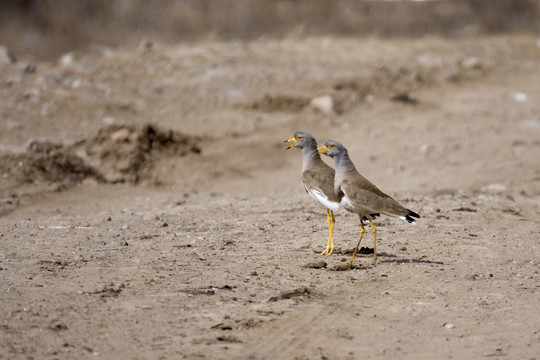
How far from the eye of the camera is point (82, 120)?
13531 mm

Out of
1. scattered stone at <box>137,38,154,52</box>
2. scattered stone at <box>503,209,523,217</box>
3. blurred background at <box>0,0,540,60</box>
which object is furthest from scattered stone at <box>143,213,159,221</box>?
scattered stone at <box>137,38,154,52</box>

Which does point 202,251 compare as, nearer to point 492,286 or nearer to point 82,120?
point 492,286

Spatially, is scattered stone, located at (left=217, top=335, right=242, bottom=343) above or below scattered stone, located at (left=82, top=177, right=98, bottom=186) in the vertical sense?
below

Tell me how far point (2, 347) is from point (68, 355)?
1.41ft

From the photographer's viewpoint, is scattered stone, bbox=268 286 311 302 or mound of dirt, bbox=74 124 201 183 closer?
scattered stone, bbox=268 286 311 302

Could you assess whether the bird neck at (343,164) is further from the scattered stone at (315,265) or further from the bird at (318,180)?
the scattered stone at (315,265)

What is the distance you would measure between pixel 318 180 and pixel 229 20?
1165cm

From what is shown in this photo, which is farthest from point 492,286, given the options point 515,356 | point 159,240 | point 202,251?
point 159,240

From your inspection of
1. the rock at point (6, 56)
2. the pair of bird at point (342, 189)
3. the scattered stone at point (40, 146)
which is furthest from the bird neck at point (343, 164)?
the rock at point (6, 56)

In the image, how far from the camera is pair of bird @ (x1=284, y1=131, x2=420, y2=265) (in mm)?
6246

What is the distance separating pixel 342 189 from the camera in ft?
21.1

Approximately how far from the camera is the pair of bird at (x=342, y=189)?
6.25 metres

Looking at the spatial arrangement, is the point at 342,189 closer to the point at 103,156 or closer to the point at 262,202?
the point at 262,202

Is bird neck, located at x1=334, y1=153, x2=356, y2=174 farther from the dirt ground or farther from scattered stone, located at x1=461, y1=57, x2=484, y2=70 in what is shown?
scattered stone, located at x1=461, y1=57, x2=484, y2=70
